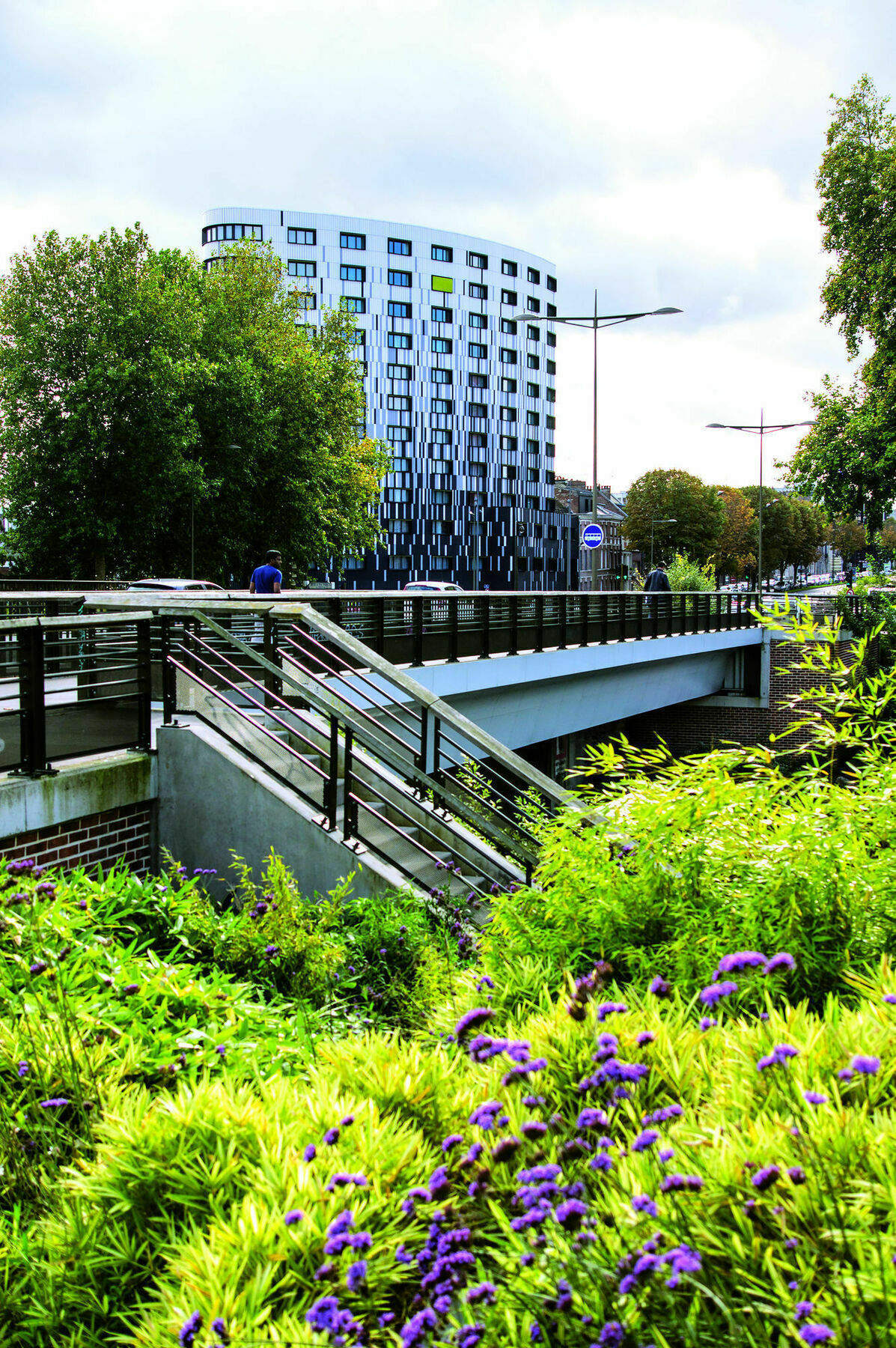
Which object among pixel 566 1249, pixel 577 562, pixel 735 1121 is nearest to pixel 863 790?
pixel 735 1121

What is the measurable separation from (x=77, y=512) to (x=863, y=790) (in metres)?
30.3

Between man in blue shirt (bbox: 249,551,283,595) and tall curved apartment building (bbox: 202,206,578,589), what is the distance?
69.3m

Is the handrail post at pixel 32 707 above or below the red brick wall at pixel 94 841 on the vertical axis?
above

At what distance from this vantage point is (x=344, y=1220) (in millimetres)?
2486

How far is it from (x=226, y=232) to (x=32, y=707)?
8541 centimetres

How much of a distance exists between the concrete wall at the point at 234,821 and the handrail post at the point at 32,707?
3.93 feet

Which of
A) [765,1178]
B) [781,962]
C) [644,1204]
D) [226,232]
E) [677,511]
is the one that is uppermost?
[226,232]

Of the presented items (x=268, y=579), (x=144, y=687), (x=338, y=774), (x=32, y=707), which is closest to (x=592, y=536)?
(x=268, y=579)

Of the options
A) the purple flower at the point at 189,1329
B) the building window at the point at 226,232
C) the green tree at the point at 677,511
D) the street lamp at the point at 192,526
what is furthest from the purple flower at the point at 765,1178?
the green tree at the point at 677,511

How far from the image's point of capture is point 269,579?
41.4 ft

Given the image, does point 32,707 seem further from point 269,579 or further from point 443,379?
point 443,379

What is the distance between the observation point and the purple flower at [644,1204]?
226 centimetres

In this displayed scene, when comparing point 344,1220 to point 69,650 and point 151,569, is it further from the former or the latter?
point 151,569

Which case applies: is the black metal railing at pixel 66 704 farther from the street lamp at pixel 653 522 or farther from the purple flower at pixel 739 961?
the street lamp at pixel 653 522
